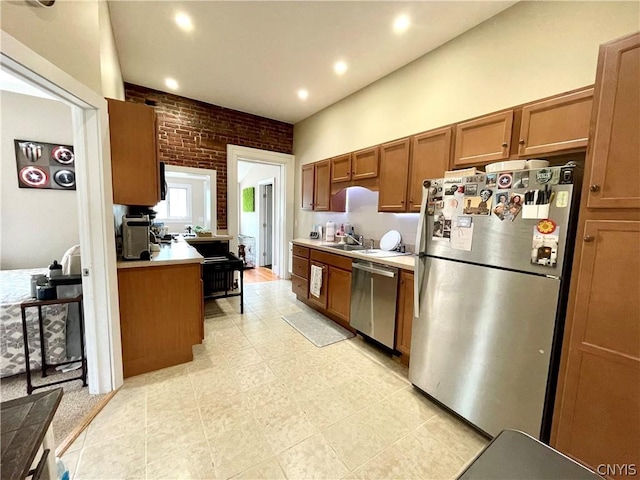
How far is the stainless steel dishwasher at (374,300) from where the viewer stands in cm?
241

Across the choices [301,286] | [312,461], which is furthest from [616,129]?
[301,286]

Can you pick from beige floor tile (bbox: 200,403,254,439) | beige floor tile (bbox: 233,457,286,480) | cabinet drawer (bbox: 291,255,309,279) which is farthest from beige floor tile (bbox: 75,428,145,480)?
cabinet drawer (bbox: 291,255,309,279)

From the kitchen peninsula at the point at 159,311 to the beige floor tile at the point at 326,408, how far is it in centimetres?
119

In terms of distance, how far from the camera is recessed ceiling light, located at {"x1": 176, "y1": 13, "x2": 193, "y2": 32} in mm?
2275

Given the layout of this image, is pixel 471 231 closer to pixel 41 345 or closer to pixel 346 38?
pixel 346 38

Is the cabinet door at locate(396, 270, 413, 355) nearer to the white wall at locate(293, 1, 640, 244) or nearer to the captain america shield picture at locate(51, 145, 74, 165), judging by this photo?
the white wall at locate(293, 1, 640, 244)

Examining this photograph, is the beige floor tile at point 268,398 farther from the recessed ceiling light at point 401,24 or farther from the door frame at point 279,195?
the recessed ceiling light at point 401,24

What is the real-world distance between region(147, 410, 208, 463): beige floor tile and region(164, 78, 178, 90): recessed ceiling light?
376cm

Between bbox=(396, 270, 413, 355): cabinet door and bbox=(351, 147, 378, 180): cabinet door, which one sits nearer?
bbox=(396, 270, 413, 355): cabinet door

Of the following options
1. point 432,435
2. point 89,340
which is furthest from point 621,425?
point 89,340

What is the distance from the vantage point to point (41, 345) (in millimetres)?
1968

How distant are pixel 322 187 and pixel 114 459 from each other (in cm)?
337

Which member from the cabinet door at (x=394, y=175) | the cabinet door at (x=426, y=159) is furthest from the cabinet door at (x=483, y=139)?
the cabinet door at (x=394, y=175)

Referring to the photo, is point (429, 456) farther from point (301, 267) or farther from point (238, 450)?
point (301, 267)
